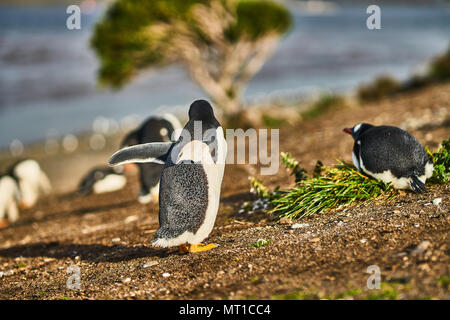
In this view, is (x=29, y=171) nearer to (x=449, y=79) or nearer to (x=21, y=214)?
(x=21, y=214)

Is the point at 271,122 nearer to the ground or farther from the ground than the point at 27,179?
farther from the ground

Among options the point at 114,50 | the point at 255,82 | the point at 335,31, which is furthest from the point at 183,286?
the point at 335,31

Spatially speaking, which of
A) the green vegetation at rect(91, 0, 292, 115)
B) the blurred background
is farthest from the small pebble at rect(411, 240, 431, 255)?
the blurred background

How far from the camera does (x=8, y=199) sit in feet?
27.3

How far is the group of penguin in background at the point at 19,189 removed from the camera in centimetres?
830

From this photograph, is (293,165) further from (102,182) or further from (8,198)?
(8,198)

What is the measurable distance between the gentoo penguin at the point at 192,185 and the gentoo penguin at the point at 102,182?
512 cm

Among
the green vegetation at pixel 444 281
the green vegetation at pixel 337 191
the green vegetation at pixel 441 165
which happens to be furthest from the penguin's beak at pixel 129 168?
the green vegetation at pixel 444 281

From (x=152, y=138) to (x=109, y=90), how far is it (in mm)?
17149

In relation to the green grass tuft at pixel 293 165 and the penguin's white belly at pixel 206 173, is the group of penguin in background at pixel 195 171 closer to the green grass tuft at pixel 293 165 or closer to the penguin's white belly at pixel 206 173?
the penguin's white belly at pixel 206 173

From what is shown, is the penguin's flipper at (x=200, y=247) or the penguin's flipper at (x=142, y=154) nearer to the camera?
the penguin's flipper at (x=200, y=247)

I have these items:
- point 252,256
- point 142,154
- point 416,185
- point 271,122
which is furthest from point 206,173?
point 271,122

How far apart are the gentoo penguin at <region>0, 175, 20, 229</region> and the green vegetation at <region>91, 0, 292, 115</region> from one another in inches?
198

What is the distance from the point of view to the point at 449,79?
48.9 feet
